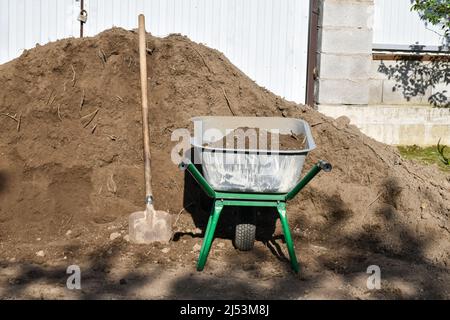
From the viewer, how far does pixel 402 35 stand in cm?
911

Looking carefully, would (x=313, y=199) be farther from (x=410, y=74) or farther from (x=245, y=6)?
(x=410, y=74)

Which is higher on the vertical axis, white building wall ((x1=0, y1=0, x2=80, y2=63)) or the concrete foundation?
white building wall ((x1=0, y1=0, x2=80, y2=63))

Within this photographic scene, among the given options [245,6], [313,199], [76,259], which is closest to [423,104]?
[245,6]

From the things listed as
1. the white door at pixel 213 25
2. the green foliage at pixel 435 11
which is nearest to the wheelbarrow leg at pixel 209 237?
the white door at pixel 213 25

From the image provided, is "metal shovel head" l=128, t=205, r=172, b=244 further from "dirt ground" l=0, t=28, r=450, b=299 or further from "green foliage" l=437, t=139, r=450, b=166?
"green foliage" l=437, t=139, r=450, b=166

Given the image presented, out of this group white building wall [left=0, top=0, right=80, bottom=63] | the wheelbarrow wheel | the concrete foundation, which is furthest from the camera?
the concrete foundation

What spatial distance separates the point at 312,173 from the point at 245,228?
731 mm

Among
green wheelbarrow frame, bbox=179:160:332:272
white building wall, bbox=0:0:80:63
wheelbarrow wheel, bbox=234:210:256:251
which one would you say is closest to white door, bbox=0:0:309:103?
white building wall, bbox=0:0:80:63

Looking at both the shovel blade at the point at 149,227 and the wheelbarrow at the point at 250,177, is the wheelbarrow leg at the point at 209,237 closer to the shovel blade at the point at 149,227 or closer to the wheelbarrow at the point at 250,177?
the wheelbarrow at the point at 250,177

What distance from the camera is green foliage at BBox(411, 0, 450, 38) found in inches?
339

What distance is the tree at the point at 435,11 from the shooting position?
8.62 meters

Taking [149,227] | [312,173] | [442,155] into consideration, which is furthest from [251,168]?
[442,155]

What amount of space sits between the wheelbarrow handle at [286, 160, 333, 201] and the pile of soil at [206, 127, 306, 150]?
75 cm

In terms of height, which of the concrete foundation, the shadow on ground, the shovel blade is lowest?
the shadow on ground
